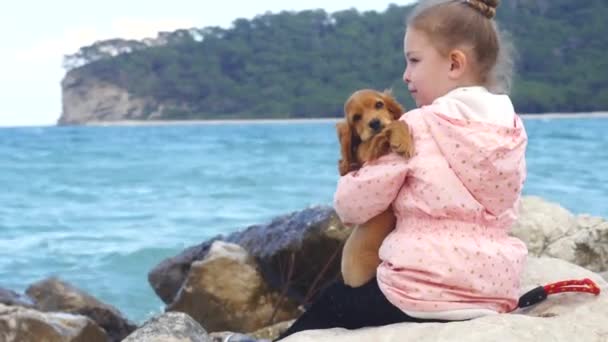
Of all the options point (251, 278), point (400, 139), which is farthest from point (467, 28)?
point (251, 278)

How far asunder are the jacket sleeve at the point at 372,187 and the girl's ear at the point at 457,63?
14.6 inches

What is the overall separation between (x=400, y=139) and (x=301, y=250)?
132 inches

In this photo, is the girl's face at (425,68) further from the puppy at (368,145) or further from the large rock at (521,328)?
the large rock at (521,328)

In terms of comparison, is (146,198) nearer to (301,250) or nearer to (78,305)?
(78,305)

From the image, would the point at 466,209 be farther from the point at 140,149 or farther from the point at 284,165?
the point at 140,149

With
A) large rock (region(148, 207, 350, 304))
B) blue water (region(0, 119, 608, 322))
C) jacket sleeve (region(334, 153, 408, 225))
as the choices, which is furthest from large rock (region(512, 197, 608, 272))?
blue water (region(0, 119, 608, 322))

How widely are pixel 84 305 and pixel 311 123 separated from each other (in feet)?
193

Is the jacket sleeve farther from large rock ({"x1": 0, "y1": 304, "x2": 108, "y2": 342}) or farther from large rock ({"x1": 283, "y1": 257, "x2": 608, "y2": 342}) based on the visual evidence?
large rock ({"x1": 0, "y1": 304, "x2": 108, "y2": 342})

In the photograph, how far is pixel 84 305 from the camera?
6941 mm

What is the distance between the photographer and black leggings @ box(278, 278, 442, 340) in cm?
331

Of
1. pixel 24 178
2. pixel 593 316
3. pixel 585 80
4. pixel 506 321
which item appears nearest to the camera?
pixel 506 321

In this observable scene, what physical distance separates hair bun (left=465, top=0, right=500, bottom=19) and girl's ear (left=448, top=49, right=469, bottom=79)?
0.49 ft

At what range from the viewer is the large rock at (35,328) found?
222 inches

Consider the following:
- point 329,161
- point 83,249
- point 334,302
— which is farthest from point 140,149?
point 334,302
